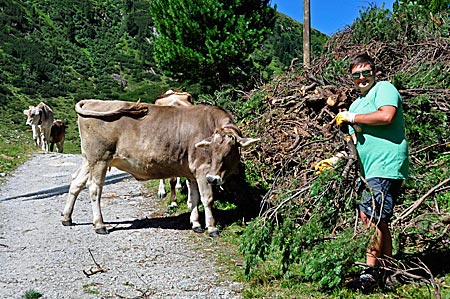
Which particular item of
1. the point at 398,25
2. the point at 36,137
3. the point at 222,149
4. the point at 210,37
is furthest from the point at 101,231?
the point at 36,137

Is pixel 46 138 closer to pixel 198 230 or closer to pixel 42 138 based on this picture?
pixel 42 138

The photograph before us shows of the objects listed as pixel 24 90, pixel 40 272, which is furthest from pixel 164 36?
pixel 24 90

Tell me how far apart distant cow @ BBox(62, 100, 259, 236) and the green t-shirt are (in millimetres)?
3017

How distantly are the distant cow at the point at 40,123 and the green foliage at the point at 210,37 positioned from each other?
8.64 metres

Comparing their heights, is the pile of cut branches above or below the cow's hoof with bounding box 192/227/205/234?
above

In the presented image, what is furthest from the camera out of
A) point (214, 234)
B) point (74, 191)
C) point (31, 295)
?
point (74, 191)

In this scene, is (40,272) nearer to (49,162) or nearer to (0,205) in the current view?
(0,205)

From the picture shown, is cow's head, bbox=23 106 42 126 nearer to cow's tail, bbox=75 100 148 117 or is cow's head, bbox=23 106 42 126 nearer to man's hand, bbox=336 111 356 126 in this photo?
cow's tail, bbox=75 100 148 117

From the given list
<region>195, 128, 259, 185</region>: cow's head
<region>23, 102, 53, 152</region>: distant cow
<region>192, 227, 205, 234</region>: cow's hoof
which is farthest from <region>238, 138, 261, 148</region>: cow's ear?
<region>23, 102, 53, 152</region>: distant cow

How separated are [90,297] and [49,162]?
12.3m

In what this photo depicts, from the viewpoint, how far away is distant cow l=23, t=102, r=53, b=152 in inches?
890

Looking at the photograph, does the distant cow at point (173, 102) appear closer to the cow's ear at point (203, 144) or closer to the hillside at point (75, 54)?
the cow's ear at point (203, 144)

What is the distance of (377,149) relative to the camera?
4.28 m

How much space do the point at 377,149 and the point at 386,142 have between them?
0.10m
